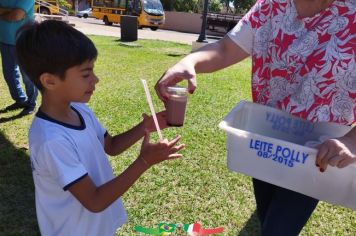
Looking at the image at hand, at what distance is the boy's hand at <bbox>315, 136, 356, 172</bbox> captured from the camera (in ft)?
4.14

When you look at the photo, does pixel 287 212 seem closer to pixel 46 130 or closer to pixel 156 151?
pixel 156 151

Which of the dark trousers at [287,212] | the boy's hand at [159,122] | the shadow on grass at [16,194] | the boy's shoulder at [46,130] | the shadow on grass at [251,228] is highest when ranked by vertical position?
the boy's shoulder at [46,130]

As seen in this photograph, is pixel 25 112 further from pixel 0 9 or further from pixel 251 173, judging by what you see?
pixel 251 173

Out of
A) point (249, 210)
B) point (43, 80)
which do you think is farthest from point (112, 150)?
point (249, 210)

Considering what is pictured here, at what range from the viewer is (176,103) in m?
1.63

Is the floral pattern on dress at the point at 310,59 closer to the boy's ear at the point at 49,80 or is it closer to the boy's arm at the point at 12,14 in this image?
the boy's ear at the point at 49,80

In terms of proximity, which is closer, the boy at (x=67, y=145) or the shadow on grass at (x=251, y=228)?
the boy at (x=67, y=145)

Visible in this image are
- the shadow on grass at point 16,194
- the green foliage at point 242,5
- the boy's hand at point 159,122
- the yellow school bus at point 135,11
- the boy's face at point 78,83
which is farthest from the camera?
the green foliage at point 242,5

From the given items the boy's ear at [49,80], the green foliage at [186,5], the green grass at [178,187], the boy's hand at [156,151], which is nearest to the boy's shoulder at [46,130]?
the boy's ear at [49,80]

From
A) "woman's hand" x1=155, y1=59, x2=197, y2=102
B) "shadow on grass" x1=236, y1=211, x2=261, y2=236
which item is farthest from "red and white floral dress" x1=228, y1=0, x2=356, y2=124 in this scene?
"shadow on grass" x1=236, y1=211, x2=261, y2=236

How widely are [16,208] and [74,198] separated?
139cm

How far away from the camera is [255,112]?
179 centimetres

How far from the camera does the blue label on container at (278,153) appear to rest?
1.36m

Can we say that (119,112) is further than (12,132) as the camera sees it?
Yes
